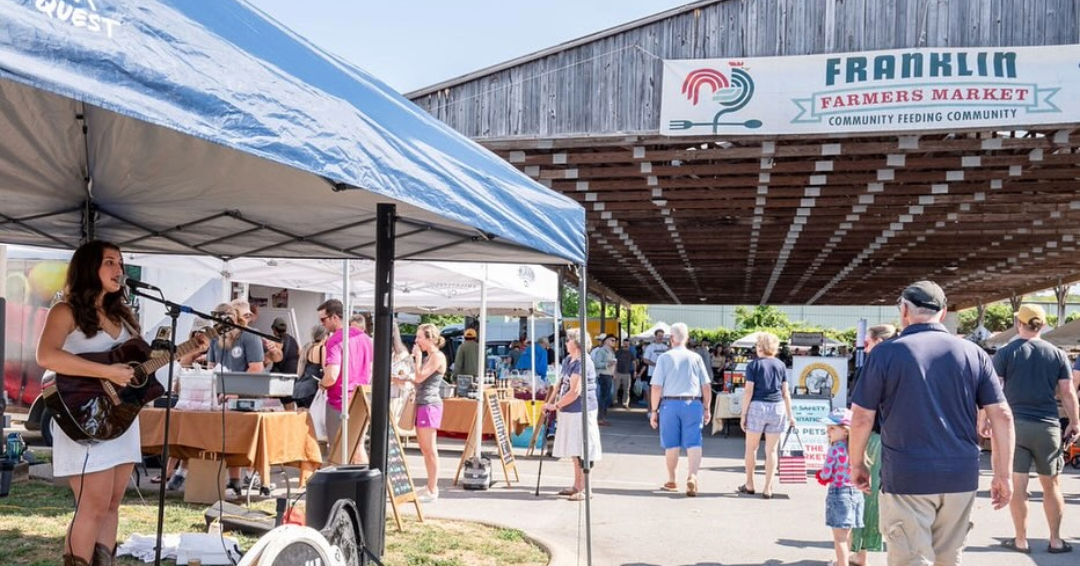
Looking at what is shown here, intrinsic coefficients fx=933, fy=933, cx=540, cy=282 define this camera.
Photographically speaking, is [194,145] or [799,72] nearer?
[194,145]

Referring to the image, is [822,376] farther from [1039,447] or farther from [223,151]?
[223,151]

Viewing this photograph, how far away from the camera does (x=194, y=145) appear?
4676 millimetres

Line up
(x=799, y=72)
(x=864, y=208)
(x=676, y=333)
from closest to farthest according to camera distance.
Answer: (x=676, y=333) < (x=799, y=72) < (x=864, y=208)

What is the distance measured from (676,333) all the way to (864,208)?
25.8 feet

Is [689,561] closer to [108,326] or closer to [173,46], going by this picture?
[108,326]

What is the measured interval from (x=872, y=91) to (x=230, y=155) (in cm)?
843

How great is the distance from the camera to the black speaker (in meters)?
4.25

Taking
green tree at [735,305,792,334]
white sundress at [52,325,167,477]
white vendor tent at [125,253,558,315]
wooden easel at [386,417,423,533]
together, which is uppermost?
green tree at [735,305,792,334]

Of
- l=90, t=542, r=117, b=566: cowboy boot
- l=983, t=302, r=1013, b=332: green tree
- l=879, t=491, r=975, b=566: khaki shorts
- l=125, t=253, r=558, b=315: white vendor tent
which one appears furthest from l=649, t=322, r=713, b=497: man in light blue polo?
l=983, t=302, r=1013, b=332: green tree

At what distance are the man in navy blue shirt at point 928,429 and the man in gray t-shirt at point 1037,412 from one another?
9.43 ft

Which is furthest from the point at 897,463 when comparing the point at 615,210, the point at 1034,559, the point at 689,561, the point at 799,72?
the point at 615,210

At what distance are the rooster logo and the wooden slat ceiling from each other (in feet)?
1.19

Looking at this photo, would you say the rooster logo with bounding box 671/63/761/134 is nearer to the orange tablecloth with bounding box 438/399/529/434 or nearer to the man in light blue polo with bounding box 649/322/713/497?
the man in light blue polo with bounding box 649/322/713/497

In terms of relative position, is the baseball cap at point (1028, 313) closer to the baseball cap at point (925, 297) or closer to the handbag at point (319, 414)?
the baseball cap at point (925, 297)
